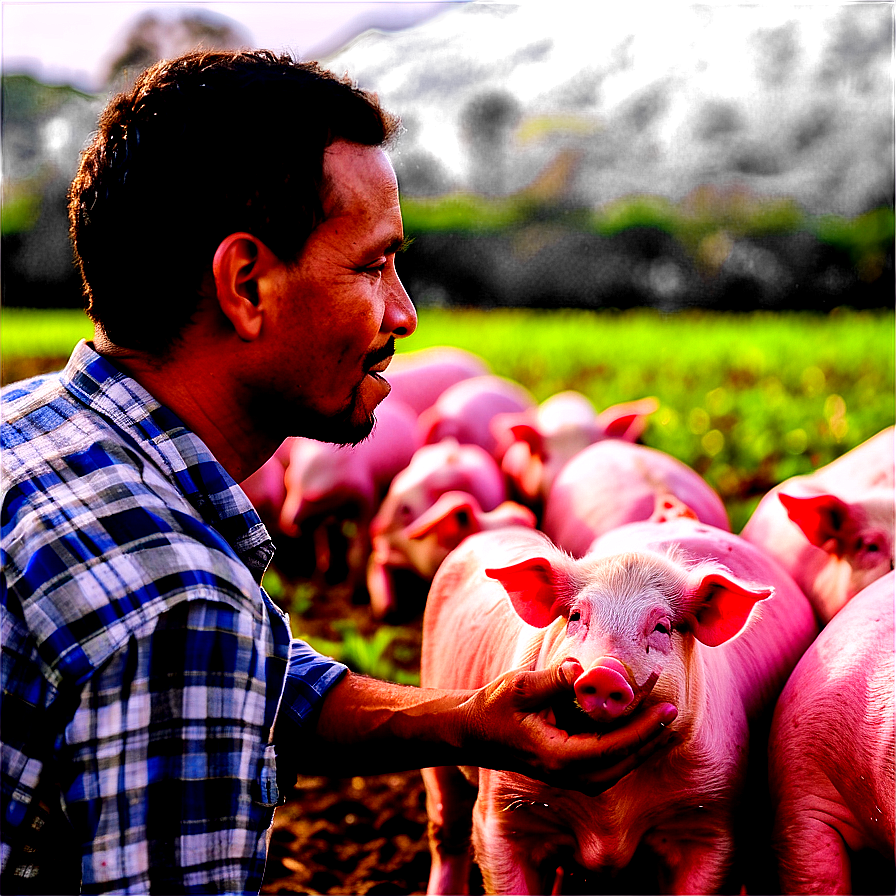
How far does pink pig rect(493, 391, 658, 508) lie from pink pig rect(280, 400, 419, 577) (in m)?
0.65

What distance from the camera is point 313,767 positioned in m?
2.02

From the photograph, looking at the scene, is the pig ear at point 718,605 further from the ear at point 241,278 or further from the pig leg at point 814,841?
the ear at point 241,278

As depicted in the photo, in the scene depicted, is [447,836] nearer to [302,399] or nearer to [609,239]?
[302,399]

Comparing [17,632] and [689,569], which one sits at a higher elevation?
[17,632]

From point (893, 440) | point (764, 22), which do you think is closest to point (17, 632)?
point (893, 440)

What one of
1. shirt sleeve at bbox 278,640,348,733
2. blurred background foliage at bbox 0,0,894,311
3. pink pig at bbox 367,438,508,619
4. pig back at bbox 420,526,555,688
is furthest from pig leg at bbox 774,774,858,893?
blurred background foliage at bbox 0,0,894,311

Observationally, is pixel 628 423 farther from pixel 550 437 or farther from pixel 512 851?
pixel 512 851

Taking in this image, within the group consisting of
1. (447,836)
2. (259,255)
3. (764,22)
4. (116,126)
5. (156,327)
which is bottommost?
(447,836)

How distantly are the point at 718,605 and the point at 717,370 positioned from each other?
253 inches

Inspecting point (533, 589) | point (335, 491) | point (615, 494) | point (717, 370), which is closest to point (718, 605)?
point (533, 589)

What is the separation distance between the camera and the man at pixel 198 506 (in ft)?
4.61

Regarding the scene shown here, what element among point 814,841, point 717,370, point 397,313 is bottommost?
point 717,370

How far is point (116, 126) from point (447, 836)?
191cm

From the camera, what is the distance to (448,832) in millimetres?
2701
